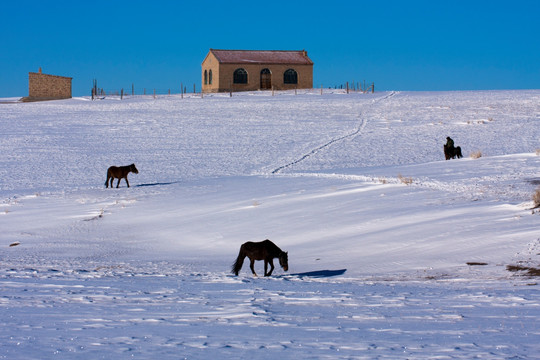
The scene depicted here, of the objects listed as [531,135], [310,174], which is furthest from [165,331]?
[531,135]

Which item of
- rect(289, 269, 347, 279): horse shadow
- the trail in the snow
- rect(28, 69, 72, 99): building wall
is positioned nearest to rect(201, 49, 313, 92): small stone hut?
rect(28, 69, 72, 99): building wall

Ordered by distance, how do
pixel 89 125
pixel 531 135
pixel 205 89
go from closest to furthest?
pixel 531 135 < pixel 89 125 < pixel 205 89

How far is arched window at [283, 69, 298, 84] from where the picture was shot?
77.9m

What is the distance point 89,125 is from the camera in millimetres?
46000

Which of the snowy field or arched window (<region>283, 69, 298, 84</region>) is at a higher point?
arched window (<region>283, 69, 298, 84</region>)

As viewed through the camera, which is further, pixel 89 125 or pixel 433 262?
pixel 89 125

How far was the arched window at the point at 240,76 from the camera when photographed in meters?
76.3

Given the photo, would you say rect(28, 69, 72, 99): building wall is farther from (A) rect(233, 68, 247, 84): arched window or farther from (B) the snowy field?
(B) the snowy field

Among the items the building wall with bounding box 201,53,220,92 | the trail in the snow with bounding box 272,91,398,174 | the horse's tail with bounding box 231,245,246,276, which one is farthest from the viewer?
the building wall with bounding box 201,53,220,92

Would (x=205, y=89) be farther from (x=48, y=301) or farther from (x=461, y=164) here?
(x=48, y=301)

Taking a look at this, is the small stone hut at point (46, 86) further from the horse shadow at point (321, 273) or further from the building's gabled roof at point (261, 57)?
the horse shadow at point (321, 273)

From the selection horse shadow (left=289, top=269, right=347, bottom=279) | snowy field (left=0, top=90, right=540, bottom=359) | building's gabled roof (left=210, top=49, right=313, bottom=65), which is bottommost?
horse shadow (left=289, top=269, right=347, bottom=279)

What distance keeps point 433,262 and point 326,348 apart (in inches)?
235

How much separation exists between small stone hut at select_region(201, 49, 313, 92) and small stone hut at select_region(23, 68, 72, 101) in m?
15.9
